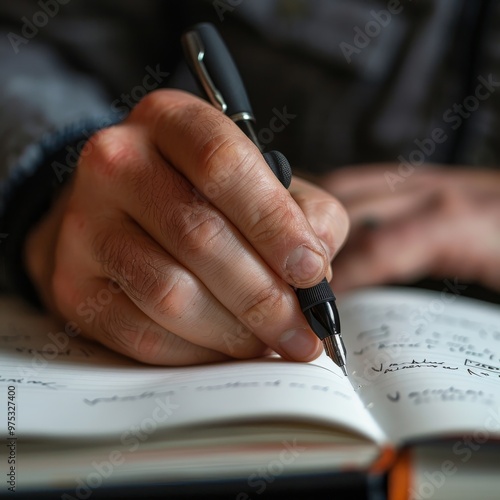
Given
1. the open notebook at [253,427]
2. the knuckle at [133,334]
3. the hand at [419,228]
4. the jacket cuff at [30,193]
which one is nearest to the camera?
the open notebook at [253,427]

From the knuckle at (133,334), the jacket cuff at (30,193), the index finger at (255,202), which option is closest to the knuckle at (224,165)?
the index finger at (255,202)

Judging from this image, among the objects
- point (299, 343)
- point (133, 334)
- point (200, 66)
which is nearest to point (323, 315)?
point (299, 343)

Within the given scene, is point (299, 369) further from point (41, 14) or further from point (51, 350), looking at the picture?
point (41, 14)

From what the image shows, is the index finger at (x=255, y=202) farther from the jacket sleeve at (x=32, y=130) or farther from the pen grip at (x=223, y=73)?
the jacket sleeve at (x=32, y=130)

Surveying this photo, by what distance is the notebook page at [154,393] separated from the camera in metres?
0.32

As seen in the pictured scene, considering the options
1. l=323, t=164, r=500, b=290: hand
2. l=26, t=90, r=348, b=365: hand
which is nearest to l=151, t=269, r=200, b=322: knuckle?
l=26, t=90, r=348, b=365: hand

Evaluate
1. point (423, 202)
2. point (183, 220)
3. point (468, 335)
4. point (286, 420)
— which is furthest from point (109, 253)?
point (423, 202)

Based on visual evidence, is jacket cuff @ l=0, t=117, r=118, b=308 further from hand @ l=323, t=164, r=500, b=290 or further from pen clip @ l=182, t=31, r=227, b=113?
hand @ l=323, t=164, r=500, b=290

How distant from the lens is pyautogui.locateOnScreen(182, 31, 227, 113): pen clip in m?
0.50

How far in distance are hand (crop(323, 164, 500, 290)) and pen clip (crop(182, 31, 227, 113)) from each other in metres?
0.26

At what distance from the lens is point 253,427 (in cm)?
32

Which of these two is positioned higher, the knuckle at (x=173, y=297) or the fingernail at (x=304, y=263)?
the fingernail at (x=304, y=263)

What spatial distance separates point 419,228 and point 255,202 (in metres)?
0.39

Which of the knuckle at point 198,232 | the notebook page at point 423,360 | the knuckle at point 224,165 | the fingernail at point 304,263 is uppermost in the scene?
the knuckle at point 224,165
